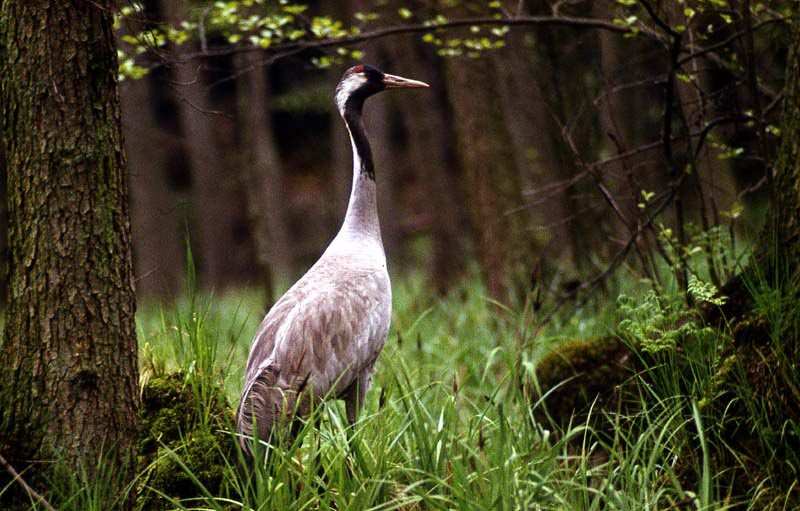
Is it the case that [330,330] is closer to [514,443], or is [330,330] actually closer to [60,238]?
[514,443]

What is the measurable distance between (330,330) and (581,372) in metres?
1.59

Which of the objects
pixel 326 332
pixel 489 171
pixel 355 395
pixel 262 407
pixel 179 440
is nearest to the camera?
pixel 262 407

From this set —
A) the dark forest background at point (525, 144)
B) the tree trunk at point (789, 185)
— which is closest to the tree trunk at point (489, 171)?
the dark forest background at point (525, 144)

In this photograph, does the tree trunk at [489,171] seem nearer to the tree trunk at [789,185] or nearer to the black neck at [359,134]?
the black neck at [359,134]

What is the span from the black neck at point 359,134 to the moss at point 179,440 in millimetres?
1676

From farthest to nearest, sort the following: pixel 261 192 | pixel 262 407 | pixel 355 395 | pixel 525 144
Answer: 1. pixel 525 144
2. pixel 261 192
3. pixel 355 395
4. pixel 262 407

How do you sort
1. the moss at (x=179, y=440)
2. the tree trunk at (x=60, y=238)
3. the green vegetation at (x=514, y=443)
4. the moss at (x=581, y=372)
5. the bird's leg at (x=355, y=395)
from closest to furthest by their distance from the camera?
the green vegetation at (x=514, y=443), the tree trunk at (x=60, y=238), the moss at (x=179, y=440), the bird's leg at (x=355, y=395), the moss at (x=581, y=372)

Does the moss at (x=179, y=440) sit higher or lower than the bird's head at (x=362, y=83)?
lower

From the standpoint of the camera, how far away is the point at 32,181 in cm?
356

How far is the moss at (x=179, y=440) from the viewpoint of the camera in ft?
12.9

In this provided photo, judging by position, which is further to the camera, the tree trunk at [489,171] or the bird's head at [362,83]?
the tree trunk at [489,171]

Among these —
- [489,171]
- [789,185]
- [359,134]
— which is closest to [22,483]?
[359,134]

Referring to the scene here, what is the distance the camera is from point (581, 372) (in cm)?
517

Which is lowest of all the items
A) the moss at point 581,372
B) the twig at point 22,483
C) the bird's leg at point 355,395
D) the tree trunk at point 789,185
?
the moss at point 581,372
